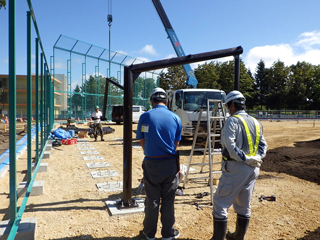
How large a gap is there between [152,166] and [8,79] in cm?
187

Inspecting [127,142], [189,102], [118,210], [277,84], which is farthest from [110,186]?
[277,84]

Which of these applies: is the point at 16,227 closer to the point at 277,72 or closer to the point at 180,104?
the point at 180,104

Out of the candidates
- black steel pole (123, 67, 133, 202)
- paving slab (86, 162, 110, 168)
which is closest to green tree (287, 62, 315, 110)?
paving slab (86, 162, 110, 168)

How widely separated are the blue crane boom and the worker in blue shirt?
13492mm

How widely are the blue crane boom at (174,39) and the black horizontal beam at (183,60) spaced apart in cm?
1161

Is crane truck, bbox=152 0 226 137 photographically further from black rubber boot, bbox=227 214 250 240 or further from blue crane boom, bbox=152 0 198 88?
black rubber boot, bbox=227 214 250 240

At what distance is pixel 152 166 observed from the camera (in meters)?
3.21

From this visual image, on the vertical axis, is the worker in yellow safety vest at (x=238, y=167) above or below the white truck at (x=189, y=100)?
below

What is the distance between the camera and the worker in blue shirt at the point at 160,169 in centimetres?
321

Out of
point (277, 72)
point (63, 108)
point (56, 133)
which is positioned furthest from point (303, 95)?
point (56, 133)

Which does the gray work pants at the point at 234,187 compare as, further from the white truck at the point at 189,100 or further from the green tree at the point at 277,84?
the green tree at the point at 277,84

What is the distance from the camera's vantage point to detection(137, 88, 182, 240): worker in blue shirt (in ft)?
10.5

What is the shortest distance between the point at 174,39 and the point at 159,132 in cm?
1505

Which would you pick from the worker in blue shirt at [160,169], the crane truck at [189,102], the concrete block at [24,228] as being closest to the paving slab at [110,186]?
the worker in blue shirt at [160,169]
